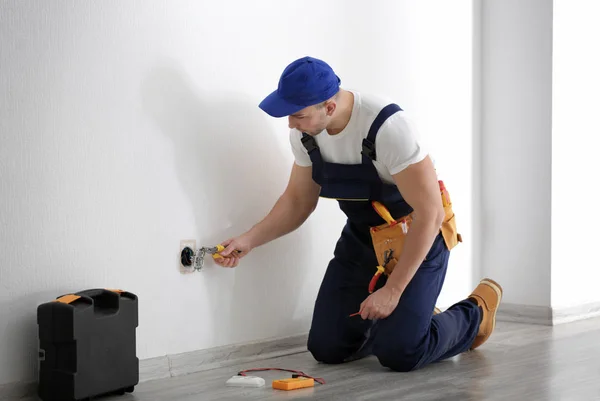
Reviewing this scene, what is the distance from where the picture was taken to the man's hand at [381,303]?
8.22ft

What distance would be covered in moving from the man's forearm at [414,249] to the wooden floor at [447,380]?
0.30 meters

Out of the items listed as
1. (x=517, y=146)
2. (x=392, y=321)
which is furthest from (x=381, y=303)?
(x=517, y=146)

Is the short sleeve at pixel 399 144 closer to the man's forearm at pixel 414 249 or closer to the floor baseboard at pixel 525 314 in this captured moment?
the man's forearm at pixel 414 249

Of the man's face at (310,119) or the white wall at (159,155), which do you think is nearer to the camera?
the white wall at (159,155)

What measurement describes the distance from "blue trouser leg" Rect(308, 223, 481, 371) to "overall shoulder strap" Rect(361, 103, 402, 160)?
1.37 feet

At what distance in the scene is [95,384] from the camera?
215cm

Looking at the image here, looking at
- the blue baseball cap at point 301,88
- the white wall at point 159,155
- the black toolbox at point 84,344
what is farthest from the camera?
the blue baseball cap at point 301,88

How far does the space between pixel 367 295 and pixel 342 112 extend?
663 mm

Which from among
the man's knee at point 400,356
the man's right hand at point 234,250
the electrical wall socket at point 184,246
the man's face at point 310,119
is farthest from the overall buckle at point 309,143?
the man's knee at point 400,356

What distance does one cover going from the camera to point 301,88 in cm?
237

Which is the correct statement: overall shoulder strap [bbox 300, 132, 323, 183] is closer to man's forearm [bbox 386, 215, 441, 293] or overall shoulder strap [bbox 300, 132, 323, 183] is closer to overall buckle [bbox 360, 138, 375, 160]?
overall buckle [bbox 360, 138, 375, 160]

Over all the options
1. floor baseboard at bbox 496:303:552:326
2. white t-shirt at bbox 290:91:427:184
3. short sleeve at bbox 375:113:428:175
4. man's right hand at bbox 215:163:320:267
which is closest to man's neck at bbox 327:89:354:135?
white t-shirt at bbox 290:91:427:184

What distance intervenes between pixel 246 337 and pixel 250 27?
1048 millimetres

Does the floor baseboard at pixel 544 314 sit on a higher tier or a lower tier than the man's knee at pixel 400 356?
lower
